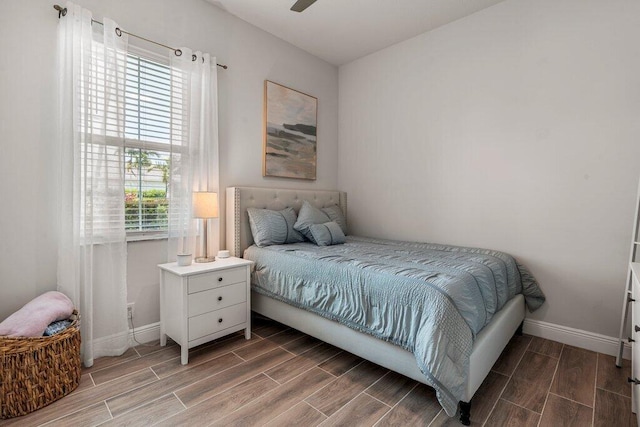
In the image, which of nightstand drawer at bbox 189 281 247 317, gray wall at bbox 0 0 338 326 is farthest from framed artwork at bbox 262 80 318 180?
nightstand drawer at bbox 189 281 247 317

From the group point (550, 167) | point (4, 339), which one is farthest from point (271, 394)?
point (550, 167)

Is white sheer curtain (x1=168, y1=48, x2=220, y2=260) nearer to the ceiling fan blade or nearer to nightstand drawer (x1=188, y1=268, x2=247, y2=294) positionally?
nightstand drawer (x1=188, y1=268, x2=247, y2=294)

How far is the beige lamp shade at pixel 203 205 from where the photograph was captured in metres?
2.39

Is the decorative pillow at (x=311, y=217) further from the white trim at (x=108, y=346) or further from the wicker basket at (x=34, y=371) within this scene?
the wicker basket at (x=34, y=371)

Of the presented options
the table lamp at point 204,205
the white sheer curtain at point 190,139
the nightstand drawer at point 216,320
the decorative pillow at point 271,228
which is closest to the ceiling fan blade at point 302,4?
the white sheer curtain at point 190,139

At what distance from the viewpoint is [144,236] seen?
2398mm

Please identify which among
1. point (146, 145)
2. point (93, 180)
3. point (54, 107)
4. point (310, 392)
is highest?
point (54, 107)

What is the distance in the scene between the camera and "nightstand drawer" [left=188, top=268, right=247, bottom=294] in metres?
2.15

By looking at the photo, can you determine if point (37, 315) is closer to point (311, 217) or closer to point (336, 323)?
point (336, 323)

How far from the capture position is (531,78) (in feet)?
8.41

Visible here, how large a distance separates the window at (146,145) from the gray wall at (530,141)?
2281 millimetres

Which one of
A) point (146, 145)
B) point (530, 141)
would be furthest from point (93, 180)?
point (530, 141)

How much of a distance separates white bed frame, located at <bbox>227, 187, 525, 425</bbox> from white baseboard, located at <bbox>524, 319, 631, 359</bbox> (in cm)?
21

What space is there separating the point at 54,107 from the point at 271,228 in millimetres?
1720
